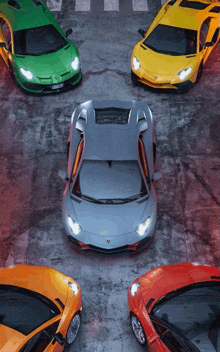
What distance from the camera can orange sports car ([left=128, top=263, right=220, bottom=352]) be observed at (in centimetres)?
623

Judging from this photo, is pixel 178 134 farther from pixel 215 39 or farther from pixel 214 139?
pixel 215 39

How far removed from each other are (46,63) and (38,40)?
0.79 m

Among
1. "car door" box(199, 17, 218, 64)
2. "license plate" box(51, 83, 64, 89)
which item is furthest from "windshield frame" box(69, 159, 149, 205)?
"car door" box(199, 17, 218, 64)

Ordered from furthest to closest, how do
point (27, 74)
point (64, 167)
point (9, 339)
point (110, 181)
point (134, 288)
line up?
1. point (27, 74)
2. point (64, 167)
3. point (110, 181)
4. point (134, 288)
5. point (9, 339)

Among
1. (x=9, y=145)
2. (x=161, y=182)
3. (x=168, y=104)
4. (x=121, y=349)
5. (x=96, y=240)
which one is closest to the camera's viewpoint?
(x=121, y=349)

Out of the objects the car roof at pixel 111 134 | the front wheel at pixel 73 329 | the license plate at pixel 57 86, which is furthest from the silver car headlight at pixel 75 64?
the front wheel at pixel 73 329

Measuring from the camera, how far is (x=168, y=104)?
10836 mm

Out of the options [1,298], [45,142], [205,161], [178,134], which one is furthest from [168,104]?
[1,298]

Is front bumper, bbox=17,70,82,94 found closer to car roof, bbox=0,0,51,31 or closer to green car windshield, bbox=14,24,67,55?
green car windshield, bbox=14,24,67,55

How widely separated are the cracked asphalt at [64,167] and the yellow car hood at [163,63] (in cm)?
74

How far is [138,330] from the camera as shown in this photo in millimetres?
7039

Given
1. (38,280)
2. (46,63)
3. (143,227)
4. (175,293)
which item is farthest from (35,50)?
(175,293)

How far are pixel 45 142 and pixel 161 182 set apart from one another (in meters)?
2.71

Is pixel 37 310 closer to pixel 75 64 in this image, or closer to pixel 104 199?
pixel 104 199
